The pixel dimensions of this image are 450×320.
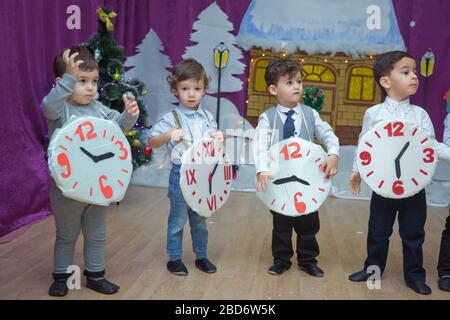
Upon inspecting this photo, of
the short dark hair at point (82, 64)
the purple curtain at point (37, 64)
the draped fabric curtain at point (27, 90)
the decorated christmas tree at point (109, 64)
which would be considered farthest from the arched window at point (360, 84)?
the short dark hair at point (82, 64)

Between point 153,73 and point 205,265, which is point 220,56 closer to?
point 153,73

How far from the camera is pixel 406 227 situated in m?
2.36

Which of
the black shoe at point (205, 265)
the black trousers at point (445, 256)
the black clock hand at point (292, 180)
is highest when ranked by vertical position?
the black clock hand at point (292, 180)

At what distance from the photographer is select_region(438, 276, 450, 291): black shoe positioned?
2.33m

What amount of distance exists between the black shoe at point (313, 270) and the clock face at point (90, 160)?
936mm

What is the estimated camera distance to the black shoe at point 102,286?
2174mm

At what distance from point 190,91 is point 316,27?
2493 millimetres

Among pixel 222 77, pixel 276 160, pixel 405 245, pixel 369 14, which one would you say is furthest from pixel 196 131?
pixel 369 14

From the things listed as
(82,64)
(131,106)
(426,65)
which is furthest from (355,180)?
(426,65)

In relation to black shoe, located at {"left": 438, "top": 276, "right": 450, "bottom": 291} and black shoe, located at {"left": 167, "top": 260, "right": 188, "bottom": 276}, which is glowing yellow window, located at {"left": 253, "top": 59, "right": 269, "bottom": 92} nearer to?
black shoe, located at {"left": 167, "top": 260, "right": 188, "bottom": 276}

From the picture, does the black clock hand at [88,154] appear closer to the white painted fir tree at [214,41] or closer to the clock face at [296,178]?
the clock face at [296,178]

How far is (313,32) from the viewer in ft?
14.9

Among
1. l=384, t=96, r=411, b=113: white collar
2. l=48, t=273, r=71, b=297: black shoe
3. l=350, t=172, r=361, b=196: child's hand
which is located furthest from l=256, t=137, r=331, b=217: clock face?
l=48, t=273, r=71, b=297: black shoe

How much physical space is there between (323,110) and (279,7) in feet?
3.07
